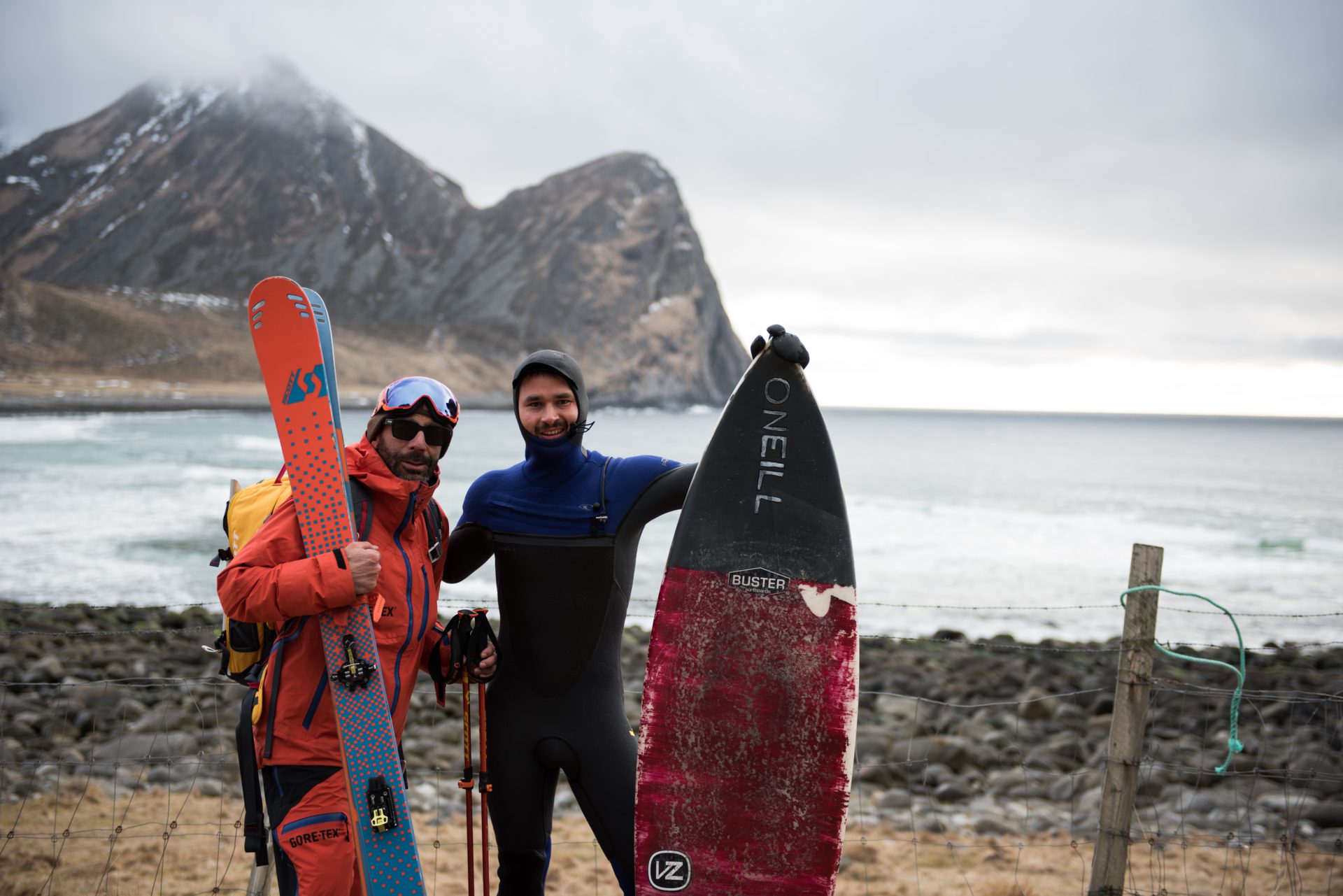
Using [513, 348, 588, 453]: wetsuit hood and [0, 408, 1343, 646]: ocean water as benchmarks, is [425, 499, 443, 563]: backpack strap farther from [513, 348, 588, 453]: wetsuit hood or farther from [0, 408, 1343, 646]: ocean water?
[0, 408, 1343, 646]: ocean water

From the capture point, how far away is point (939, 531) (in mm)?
23781

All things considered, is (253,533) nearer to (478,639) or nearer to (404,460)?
(404,460)

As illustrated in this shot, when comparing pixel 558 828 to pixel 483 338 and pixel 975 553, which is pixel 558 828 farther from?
pixel 483 338

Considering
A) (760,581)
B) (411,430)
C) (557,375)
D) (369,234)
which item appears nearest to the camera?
(411,430)

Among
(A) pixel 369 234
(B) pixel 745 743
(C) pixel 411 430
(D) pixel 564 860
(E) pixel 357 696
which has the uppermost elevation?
(A) pixel 369 234

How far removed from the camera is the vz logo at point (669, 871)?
267cm

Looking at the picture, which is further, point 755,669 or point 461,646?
point 755,669

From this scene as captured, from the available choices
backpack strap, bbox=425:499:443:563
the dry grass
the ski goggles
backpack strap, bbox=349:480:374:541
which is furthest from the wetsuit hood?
the dry grass

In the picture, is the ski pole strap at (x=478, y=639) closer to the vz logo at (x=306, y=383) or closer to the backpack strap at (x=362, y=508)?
the backpack strap at (x=362, y=508)

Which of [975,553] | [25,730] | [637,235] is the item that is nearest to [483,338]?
[637,235]

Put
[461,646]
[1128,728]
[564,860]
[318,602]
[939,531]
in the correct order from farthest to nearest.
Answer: [939,531]
[564,860]
[1128,728]
[461,646]
[318,602]

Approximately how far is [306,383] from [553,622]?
0.98 m

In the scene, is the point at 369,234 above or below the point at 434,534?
above

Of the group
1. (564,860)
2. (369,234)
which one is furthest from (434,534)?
(369,234)
